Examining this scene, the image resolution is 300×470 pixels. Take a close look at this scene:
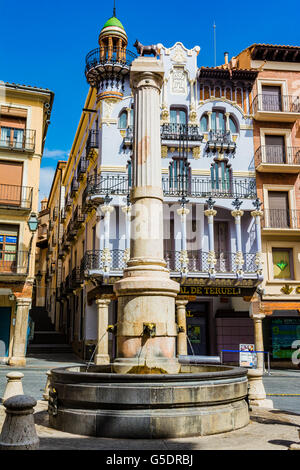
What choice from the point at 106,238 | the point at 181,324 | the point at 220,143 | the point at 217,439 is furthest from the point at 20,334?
the point at 217,439

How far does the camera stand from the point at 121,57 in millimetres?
26453

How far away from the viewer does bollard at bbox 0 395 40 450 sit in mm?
4719

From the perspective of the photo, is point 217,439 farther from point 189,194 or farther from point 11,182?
point 11,182

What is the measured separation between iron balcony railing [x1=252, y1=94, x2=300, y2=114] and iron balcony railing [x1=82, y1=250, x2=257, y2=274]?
893cm

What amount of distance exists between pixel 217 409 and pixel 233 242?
1873cm

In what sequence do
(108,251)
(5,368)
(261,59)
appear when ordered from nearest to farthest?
(5,368), (108,251), (261,59)

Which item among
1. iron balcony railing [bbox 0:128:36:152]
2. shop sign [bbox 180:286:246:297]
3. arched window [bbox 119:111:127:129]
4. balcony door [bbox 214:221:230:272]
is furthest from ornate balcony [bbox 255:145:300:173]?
iron balcony railing [bbox 0:128:36:152]

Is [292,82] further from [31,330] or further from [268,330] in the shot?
[31,330]

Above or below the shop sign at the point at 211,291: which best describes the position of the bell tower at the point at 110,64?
above


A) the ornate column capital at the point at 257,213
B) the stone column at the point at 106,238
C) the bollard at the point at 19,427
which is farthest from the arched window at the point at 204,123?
the bollard at the point at 19,427

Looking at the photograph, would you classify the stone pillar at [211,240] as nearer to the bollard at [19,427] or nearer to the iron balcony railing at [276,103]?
the iron balcony railing at [276,103]

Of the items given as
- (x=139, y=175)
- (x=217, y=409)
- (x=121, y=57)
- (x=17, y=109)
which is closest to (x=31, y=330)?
(x=17, y=109)

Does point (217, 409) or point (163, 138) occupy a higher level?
point (163, 138)

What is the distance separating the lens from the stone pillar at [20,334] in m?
22.3
